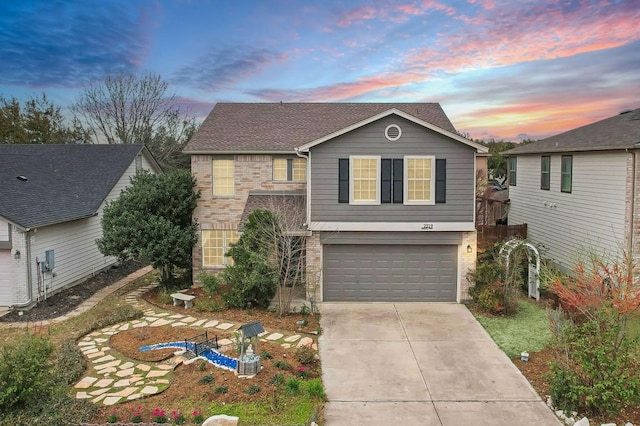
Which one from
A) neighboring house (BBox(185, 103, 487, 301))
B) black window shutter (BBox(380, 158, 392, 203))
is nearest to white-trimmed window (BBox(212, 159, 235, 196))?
neighboring house (BBox(185, 103, 487, 301))

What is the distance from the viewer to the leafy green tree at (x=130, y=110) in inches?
1476

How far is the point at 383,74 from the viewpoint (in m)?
22.0

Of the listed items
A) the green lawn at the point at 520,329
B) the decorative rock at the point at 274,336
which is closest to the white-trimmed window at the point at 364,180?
the green lawn at the point at 520,329

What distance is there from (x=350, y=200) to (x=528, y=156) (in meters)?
11.4

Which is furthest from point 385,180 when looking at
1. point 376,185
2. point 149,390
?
point 149,390

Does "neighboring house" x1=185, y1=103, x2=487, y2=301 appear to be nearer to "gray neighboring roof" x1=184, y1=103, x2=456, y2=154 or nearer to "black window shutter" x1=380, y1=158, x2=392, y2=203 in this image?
"black window shutter" x1=380, y1=158, x2=392, y2=203

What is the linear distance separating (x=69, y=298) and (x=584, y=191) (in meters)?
19.2

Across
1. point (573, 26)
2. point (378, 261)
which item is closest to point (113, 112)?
point (378, 261)

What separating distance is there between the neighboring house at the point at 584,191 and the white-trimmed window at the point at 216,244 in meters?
12.6

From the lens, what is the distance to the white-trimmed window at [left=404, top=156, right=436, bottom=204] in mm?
14289

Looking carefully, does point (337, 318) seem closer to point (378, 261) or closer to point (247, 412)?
point (378, 261)

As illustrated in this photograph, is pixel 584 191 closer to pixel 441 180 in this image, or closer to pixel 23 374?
pixel 441 180

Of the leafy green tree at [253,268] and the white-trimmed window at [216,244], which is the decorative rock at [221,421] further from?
the white-trimmed window at [216,244]

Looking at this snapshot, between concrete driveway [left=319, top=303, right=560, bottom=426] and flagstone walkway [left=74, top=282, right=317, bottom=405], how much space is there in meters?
1.51
